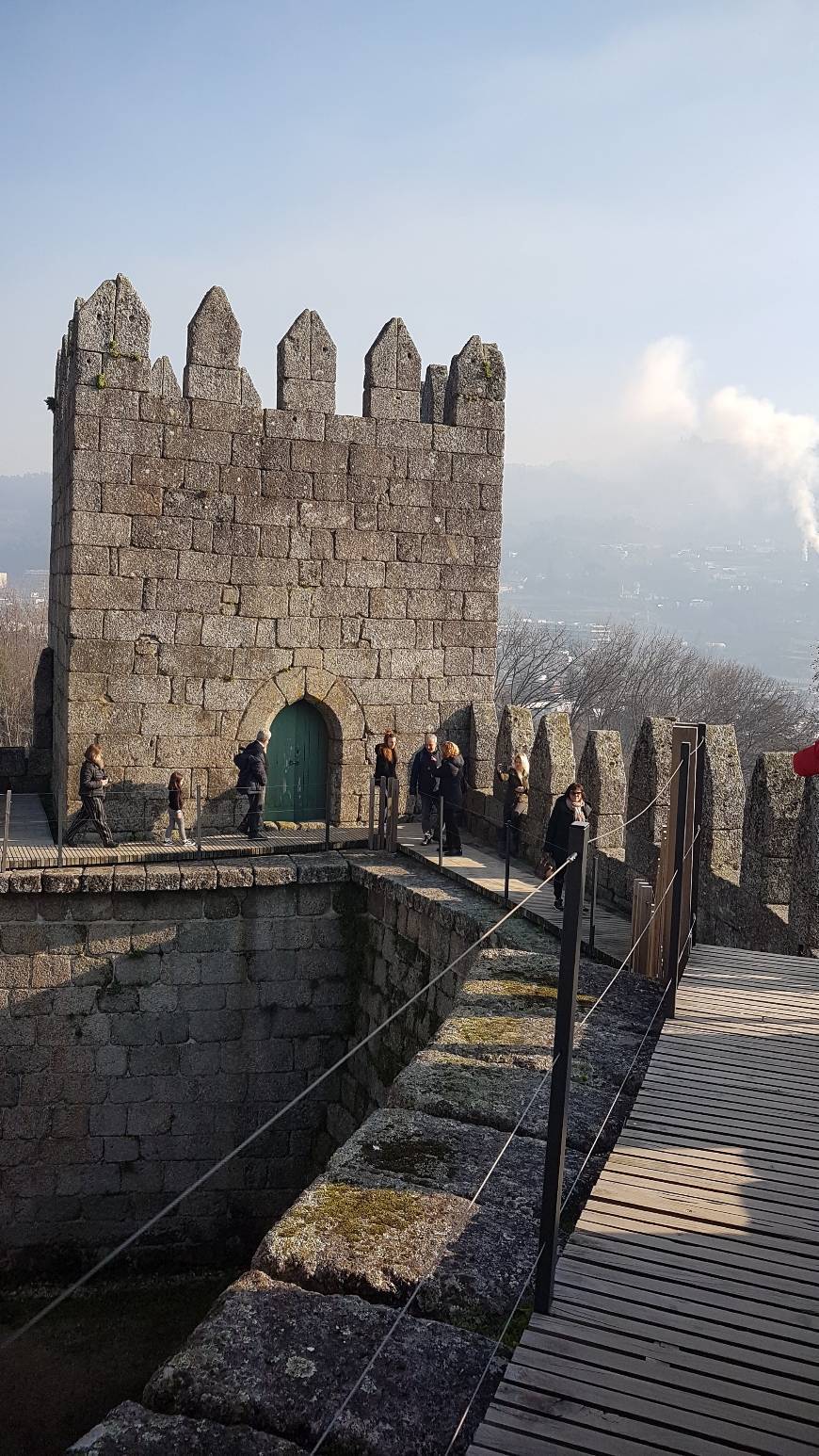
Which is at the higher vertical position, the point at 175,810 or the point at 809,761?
the point at 809,761

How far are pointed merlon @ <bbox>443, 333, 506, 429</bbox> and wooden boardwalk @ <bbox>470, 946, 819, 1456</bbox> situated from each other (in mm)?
7708

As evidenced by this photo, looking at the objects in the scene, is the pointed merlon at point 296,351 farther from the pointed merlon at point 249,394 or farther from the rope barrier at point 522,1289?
the rope barrier at point 522,1289

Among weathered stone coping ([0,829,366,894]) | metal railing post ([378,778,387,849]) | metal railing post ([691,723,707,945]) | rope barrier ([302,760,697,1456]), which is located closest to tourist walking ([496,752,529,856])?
metal railing post ([378,778,387,849])

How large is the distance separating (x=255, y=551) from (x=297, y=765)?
2.03m

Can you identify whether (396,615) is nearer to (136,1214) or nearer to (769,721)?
(136,1214)

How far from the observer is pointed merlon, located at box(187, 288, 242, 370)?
10648mm

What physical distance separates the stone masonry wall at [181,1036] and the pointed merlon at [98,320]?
4330 millimetres

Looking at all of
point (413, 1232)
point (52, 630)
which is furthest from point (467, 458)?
point (413, 1232)

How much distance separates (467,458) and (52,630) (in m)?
4.85

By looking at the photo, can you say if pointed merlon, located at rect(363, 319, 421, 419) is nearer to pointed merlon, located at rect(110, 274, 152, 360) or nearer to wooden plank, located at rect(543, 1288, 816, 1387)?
pointed merlon, located at rect(110, 274, 152, 360)

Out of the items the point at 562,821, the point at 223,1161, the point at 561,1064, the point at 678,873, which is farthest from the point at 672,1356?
the point at 562,821

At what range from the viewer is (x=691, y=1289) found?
12.2ft

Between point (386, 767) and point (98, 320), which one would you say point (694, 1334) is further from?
point (98, 320)

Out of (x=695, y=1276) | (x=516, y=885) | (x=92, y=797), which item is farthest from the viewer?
(x=92, y=797)
